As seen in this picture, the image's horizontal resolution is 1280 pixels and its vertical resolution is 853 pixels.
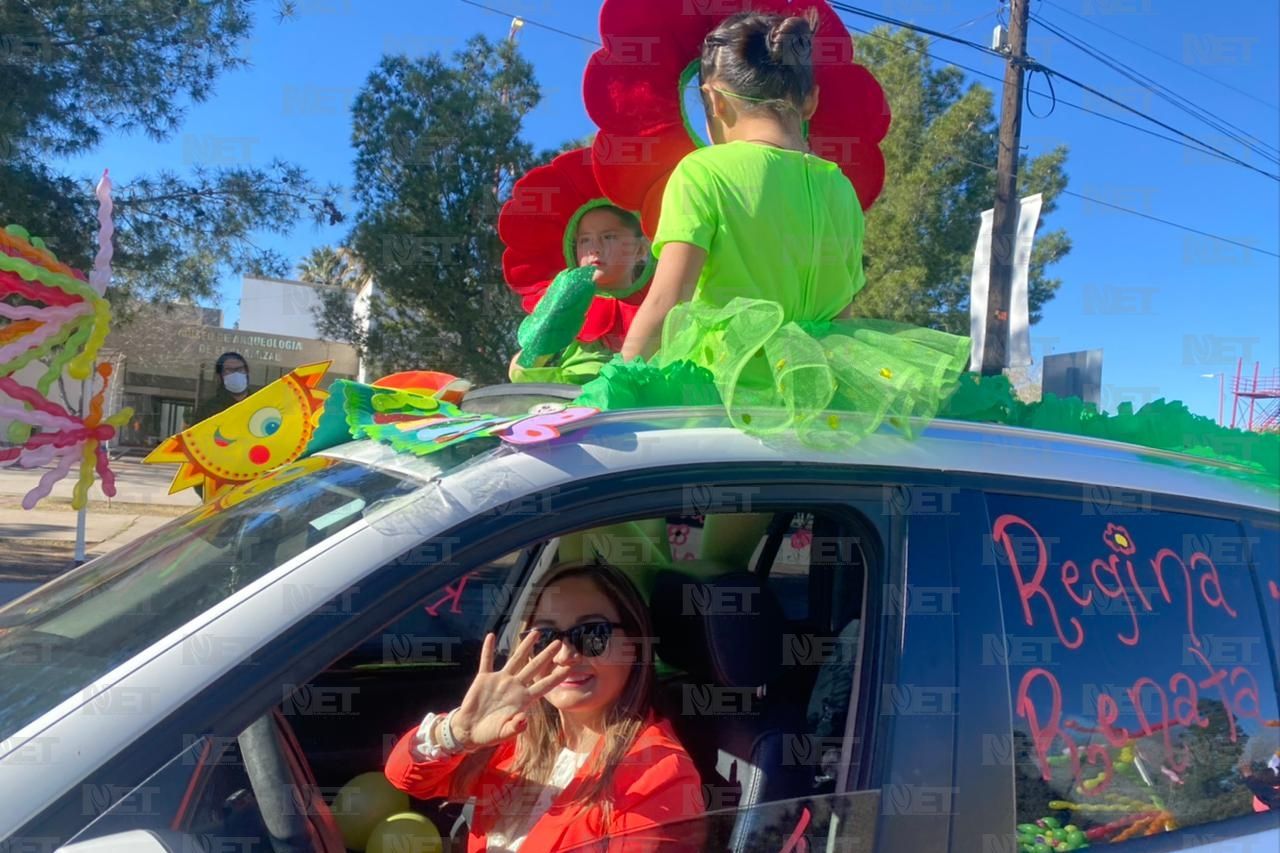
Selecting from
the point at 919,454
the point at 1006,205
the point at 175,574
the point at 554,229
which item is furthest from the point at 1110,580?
the point at 1006,205

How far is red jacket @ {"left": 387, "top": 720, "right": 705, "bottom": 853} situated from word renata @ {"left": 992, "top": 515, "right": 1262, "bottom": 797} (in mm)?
568

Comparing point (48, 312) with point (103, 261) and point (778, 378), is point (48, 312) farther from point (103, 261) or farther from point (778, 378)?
point (778, 378)

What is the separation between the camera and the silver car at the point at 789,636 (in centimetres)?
115

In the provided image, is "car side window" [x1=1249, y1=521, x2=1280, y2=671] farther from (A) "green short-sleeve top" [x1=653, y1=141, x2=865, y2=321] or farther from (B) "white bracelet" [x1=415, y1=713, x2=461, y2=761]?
Answer: (B) "white bracelet" [x1=415, y1=713, x2=461, y2=761]

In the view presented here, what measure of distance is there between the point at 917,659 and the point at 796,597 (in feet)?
2.18

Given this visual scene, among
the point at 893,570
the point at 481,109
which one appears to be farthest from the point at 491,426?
the point at 481,109

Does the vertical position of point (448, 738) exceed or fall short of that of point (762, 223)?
it falls short

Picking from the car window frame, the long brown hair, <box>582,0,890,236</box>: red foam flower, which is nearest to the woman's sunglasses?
the long brown hair

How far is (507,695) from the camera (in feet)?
4.92

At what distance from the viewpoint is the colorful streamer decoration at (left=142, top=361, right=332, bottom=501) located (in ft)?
7.29

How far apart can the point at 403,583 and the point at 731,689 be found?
0.79 m

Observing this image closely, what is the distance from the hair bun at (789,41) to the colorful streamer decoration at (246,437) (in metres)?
1.36

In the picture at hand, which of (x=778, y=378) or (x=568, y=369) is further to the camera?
(x=568, y=369)

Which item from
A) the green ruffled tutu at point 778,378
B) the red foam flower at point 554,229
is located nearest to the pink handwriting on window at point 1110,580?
the green ruffled tutu at point 778,378
